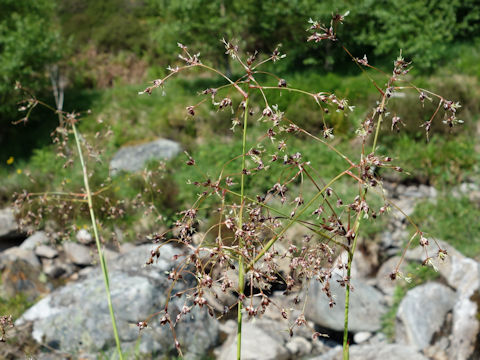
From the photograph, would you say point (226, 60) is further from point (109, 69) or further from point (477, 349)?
point (477, 349)

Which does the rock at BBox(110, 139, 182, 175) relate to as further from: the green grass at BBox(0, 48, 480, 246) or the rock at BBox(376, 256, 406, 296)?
the rock at BBox(376, 256, 406, 296)

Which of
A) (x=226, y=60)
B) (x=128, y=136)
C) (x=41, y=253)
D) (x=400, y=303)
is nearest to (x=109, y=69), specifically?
(x=226, y=60)

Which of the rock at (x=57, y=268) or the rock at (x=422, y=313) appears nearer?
the rock at (x=422, y=313)

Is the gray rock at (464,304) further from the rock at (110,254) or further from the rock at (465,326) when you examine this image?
the rock at (110,254)

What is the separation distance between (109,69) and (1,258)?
1104 cm

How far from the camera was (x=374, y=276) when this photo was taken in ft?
18.7

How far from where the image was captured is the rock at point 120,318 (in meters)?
4.09

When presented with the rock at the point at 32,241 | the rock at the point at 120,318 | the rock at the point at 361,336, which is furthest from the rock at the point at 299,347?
the rock at the point at 32,241

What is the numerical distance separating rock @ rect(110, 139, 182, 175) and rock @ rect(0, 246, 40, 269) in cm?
212

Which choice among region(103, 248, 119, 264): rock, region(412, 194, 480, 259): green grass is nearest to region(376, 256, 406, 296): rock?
region(412, 194, 480, 259): green grass

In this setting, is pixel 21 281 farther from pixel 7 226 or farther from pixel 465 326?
pixel 465 326

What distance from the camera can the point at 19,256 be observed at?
6520mm

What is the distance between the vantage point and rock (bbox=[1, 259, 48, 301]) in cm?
561

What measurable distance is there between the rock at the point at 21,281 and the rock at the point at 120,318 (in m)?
Result: 0.97
